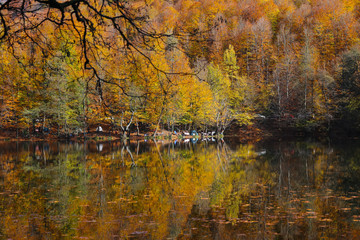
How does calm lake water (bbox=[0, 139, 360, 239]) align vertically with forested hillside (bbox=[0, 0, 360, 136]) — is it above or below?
below

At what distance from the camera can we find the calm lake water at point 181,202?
20.1 ft

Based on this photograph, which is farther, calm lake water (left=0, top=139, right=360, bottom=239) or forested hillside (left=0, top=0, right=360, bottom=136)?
forested hillside (left=0, top=0, right=360, bottom=136)

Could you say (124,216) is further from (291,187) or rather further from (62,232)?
(291,187)

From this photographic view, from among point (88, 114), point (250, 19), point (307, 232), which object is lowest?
point (307, 232)

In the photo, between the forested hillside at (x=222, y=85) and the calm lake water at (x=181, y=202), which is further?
the forested hillside at (x=222, y=85)

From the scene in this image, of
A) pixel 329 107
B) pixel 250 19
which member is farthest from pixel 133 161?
pixel 250 19

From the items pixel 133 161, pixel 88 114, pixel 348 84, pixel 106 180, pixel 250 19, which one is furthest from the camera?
pixel 250 19

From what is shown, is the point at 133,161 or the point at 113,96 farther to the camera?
the point at 113,96

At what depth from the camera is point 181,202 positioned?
27.1ft

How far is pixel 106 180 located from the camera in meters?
11.5

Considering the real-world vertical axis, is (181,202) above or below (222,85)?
below

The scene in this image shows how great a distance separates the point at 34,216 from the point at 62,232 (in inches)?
53.6

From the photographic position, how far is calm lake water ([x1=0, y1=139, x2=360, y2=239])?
6.11 meters

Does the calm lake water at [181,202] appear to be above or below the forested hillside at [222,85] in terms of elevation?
below
